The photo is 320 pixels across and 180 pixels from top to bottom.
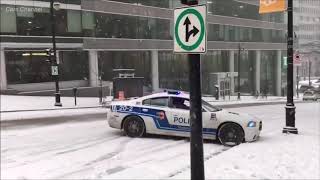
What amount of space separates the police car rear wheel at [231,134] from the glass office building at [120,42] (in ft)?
83.3

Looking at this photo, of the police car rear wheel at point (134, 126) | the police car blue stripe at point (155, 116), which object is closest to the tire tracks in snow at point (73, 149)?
the police car rear wheel at point (134, 126)

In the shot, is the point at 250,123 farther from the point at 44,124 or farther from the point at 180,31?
the point at 44,124

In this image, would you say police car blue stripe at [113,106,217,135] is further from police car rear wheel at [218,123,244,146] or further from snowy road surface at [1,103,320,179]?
police car rear wheel at [218,123,244,146]

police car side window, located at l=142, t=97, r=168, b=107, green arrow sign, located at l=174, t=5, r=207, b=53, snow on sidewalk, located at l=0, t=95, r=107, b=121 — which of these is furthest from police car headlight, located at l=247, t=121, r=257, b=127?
snow on sidewalk, located at l=0, t=95, r=107, b=121

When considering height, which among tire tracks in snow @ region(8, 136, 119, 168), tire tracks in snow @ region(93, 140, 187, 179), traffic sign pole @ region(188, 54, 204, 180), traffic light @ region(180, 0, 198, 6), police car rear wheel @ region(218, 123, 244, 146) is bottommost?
tire tracks in snow @ region(93, 140, 187, 179)

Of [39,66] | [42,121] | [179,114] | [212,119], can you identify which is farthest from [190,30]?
[39,66]

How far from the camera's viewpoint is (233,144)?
12547 millimetres

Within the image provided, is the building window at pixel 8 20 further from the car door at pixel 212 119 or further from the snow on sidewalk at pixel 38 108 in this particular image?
the car door at pixel 212 119

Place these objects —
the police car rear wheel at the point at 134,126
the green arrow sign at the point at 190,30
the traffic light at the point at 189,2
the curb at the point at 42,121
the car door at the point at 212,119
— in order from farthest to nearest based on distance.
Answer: the curb at the point at 42,121 → the police car rear wheel at the point at 134,126 → the car door at the point at 212,119 → the traffic light at the point at 189,2 → the green arrow sign at the point at 190,30

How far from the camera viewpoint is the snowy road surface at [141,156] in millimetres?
8961

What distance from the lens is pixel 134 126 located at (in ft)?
45.2

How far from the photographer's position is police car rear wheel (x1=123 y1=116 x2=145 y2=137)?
1370cm

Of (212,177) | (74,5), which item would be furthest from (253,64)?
(212,177)

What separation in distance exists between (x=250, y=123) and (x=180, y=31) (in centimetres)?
726
